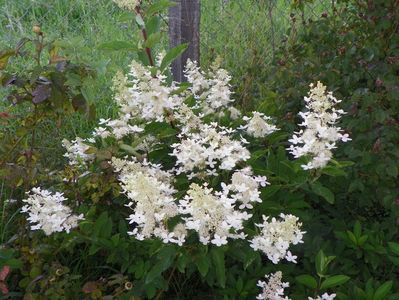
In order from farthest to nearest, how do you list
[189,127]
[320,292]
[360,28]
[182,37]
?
[182,37]
[360,28]
[189,127]
[320,292]

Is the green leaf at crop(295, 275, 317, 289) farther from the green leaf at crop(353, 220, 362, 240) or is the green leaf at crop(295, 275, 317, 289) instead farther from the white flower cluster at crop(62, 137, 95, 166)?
the white flower cluster at crop(62, 137, 95, 166)

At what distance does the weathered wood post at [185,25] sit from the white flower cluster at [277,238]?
1582 millimetres

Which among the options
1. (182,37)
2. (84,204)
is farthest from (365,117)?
(182,37)

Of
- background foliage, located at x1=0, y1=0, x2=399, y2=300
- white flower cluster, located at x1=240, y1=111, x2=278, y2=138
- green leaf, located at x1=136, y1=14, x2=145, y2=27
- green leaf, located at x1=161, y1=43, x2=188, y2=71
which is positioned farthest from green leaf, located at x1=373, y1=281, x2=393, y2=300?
green leaf, located at x1=136, y1=14, x2=145, y2=27

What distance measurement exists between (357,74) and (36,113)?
1.16 m

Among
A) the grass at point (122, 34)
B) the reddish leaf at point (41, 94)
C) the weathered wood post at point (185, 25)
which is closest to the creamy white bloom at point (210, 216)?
the reddish leaf at point (41, 94)

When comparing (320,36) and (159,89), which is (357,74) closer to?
(320,36)

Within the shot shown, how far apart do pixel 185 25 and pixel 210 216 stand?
1.68 m

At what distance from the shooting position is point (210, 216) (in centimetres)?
180

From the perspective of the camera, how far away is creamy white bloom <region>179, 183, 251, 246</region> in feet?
5.75

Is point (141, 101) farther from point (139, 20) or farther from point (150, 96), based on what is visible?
point (139, 20)

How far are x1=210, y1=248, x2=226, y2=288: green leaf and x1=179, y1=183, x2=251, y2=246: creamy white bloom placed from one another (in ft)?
0.23

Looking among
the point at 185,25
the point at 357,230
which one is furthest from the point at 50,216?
the point at 185,25

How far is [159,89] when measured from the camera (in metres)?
2.23
